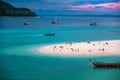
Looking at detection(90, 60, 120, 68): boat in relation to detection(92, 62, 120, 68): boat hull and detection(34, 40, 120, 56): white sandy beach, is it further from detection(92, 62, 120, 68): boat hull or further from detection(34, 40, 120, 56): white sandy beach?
detection(34, 40, 120, 56): white sandy beach

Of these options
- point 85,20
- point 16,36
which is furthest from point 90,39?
point 16,36

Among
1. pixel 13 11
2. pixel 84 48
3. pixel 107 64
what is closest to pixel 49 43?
pixel 84 48

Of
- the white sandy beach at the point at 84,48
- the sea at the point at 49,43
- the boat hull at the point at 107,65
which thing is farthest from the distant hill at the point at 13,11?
the boat hull at the point at 107,65

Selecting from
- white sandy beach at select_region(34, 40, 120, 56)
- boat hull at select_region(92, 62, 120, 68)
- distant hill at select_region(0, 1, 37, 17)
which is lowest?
boat hull at select_region(92, 62, 120, 68)

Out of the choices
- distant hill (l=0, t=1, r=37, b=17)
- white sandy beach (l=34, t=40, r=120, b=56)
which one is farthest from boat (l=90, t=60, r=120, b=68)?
distant hill (l=0, t=1, r=37, b=17)

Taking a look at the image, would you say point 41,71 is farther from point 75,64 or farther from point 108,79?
point 108,79

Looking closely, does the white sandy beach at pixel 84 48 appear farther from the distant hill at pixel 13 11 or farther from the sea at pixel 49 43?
the distant hill at pixel 13 11
